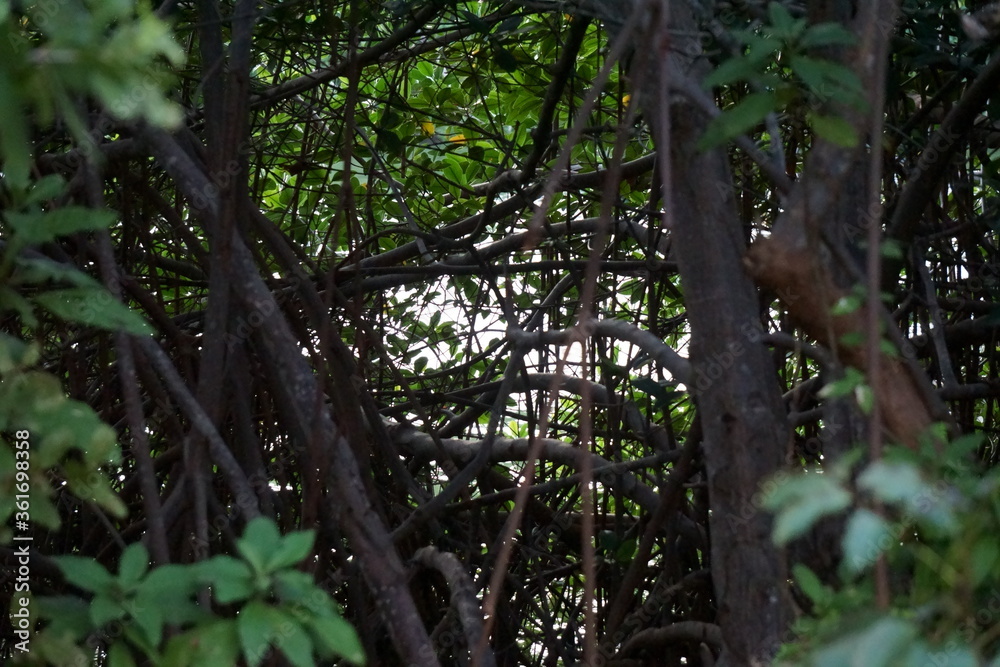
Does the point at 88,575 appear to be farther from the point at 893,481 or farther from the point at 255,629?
the point at 893,481

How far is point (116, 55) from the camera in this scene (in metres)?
0.73

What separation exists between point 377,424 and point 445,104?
1.36 metres

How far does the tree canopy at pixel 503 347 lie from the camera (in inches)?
34.4

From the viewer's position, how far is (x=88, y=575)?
91 centimetres

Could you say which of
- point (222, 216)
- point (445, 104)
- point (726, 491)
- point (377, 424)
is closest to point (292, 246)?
point (377, 424)

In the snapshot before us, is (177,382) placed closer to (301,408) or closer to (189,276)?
(301,408)

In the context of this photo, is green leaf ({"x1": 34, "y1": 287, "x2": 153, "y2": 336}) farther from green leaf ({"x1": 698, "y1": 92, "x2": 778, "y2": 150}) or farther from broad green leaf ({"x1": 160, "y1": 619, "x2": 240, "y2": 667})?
green leaf ({"x1": 698, "y1": 92, "x2": 778, "y2": 150})

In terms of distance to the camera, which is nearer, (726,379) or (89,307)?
(89,307)

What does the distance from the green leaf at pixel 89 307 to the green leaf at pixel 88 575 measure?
23 cm

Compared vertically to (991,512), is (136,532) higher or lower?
higher

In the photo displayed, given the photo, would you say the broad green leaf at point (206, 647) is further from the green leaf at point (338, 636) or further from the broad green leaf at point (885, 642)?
the broad green leaf at point (885, 642)

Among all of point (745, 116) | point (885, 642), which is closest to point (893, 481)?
point (885, 642)

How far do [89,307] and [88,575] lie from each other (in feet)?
0.84

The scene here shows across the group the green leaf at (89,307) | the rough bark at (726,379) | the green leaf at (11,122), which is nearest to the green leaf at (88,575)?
the green leaf at (89,307)
